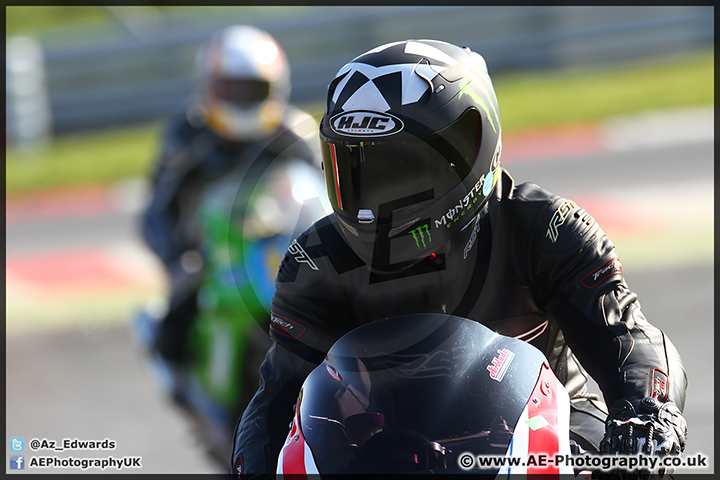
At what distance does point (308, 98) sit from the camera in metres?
14.2

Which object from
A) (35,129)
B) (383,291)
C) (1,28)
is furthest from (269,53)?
(1,28)

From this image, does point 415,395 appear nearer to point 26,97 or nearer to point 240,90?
point 240,90

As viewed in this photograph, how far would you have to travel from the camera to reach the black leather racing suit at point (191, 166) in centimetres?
557


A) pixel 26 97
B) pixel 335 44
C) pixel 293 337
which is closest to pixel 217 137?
pixel 293 337

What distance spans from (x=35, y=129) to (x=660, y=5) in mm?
10070

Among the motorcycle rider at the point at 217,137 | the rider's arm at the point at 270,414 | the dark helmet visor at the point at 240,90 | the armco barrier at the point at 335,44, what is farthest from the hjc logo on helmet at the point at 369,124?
the armco barrier at the point at 335,44

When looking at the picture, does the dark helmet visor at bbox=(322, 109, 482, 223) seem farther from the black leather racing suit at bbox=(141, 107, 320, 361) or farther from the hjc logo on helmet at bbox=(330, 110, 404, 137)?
the black leather racing suit at bbox=(141, 107, 320, 361)

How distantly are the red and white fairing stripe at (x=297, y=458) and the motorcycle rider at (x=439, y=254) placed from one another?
36cm

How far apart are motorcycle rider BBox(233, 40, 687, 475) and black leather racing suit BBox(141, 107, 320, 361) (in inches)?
114

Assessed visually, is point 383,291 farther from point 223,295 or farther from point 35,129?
point 35,129

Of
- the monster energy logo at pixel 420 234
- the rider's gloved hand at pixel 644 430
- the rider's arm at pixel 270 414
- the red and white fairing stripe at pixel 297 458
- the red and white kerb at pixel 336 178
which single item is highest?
the red and white kerb at pixel 336 178

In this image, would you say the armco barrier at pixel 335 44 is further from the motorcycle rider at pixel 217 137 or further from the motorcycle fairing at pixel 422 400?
the motorcycle fairing at pixel 422 400

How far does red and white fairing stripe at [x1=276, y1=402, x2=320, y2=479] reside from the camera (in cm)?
174

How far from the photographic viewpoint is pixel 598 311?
7.17 feet
